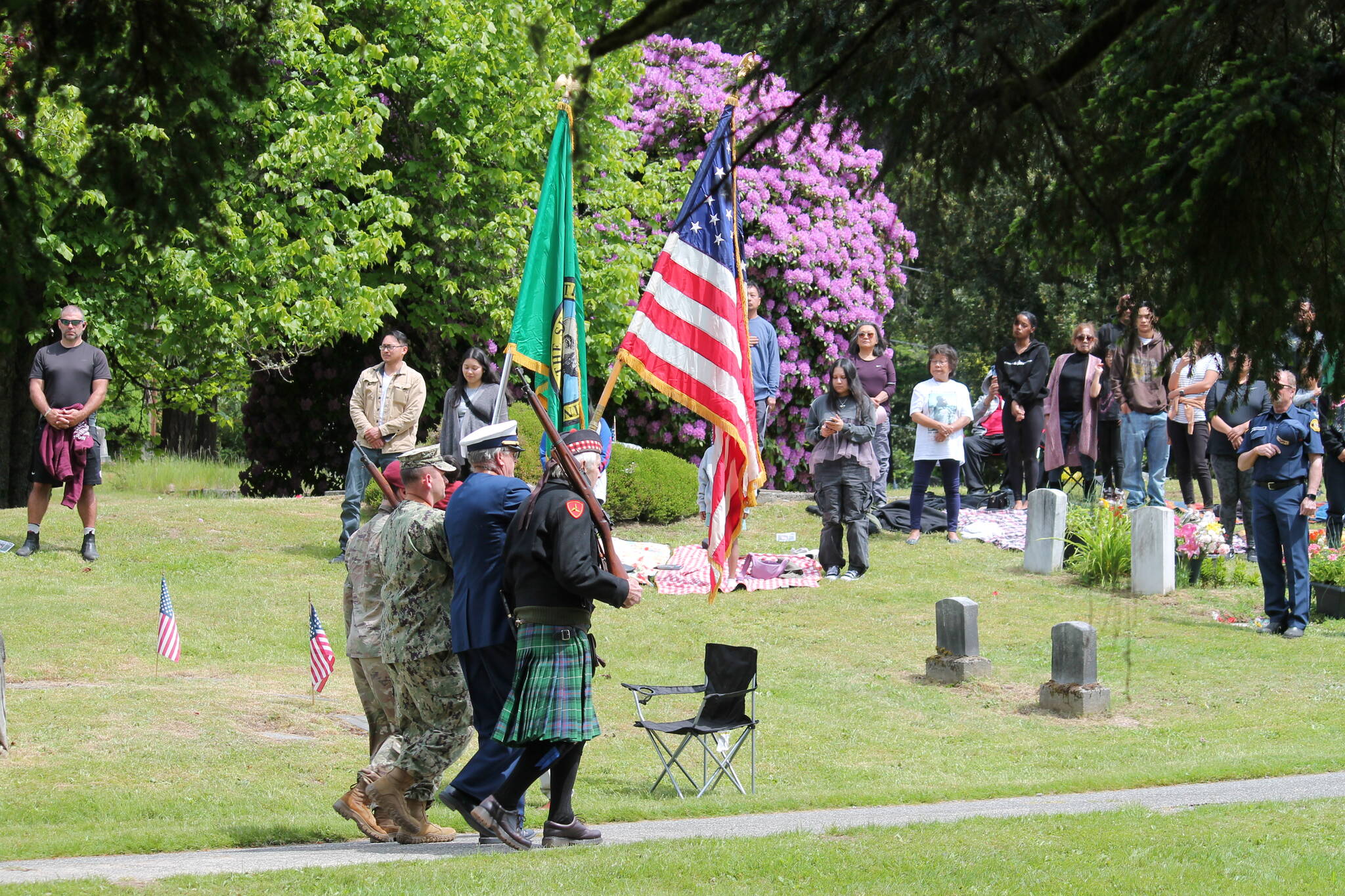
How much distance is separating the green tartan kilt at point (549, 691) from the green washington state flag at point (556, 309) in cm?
298

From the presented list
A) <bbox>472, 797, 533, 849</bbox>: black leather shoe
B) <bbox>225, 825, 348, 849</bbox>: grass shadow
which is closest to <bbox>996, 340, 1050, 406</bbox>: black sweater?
<bbox>472, 797, 533, 849</bbox>: black leather shoe

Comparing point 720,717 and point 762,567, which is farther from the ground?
point 762,567

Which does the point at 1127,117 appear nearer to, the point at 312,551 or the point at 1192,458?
the point at 312,551

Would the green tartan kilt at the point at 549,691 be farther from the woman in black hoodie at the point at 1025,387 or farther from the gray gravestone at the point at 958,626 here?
the woman in black hoodie at the point at 1025,387

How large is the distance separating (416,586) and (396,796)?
3.63 feet

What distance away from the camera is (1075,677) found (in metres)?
11.5

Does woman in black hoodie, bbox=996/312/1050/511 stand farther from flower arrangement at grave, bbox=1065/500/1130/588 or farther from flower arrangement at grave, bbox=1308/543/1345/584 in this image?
flower arrangement at grave, bbox=1308/543/1345/584

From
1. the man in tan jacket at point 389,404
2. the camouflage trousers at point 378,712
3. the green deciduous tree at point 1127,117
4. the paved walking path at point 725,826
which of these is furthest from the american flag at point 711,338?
the green deciduous tree at point 1127,117

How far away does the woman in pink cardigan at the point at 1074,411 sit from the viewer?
17.5 meters

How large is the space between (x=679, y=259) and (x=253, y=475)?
755 inches

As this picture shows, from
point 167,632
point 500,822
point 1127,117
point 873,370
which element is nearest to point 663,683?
point 167,632

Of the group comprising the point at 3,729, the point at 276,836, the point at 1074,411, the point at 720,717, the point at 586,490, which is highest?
the point at 1074,411

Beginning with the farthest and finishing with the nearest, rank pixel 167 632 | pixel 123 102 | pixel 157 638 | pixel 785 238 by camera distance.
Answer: pixel 785 238, pixel 157 638, pixel 167 632, pixel 123 102

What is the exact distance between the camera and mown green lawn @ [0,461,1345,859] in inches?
339
